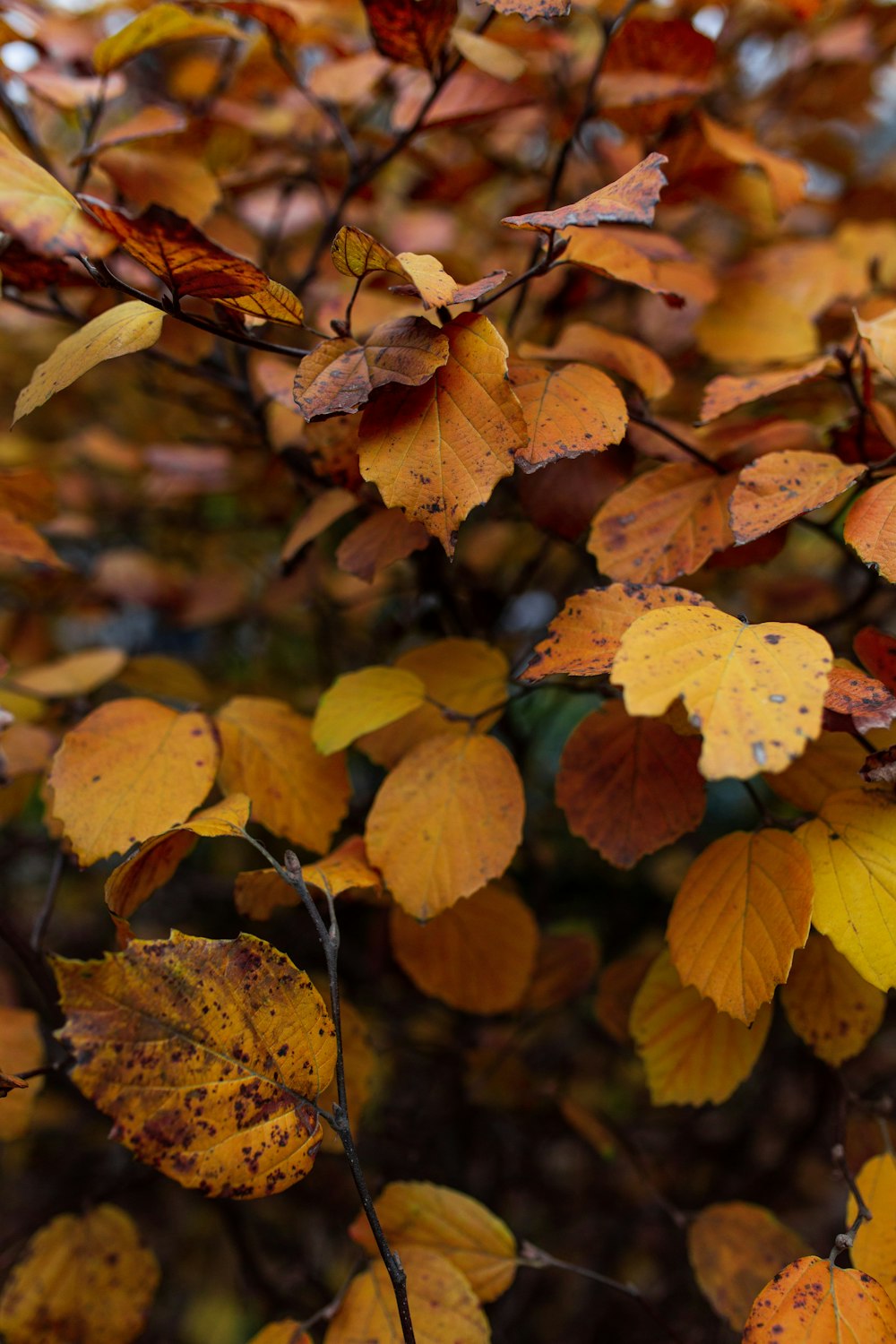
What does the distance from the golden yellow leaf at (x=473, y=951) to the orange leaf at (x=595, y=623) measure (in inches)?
13.4

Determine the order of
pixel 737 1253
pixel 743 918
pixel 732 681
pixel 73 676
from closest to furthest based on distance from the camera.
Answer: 1. pixel 732 681
2. pixel 743 918
3. pixel 737 1253
4. pixel 73 676

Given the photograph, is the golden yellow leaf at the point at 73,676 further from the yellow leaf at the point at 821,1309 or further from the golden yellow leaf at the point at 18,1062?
the yellow leaf at the point at 821,1309

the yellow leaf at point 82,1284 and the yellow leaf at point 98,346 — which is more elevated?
the yellow leaf at point 98,346

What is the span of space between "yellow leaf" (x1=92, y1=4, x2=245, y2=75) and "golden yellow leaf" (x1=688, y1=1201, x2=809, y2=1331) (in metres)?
1.26

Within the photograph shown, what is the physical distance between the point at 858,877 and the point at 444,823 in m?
0.32

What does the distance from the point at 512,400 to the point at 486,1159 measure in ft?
4.18

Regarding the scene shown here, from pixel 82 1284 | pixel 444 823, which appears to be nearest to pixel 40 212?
pixel 444 823

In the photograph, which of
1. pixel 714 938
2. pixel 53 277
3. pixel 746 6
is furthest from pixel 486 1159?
pixel 746 6

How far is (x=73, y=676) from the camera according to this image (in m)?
1.05

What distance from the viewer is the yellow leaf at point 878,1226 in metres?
0.66

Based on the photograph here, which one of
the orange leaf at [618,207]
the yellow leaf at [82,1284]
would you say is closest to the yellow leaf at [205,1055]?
the yellow leaf at [82,1284]

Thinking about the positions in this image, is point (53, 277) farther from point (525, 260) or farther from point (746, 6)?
point (746, 6)

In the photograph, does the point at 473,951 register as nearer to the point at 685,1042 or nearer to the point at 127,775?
the point at 685,1042

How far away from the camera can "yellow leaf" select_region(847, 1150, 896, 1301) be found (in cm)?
66
